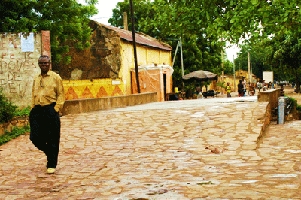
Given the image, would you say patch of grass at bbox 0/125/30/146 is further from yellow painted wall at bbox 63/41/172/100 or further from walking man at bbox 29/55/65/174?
yellow painted wall at bbox 63/41/172/100

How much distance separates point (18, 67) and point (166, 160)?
319 inches

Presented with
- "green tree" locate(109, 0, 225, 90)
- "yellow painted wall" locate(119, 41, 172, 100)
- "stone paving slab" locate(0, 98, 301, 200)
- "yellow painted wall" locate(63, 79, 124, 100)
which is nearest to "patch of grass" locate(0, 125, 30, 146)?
"stone paving slab" locate(0, 98, 301, 200)

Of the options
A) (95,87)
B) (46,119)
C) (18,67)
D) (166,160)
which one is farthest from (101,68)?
(46,119)

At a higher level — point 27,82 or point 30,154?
point 27,82

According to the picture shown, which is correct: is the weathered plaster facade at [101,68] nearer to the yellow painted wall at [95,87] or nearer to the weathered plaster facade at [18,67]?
the yellow painted wall at [95,87]

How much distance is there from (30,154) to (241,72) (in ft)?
257

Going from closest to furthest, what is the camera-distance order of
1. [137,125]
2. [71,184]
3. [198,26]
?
1. [71,184]
2. [137,125]
3. [198,26]

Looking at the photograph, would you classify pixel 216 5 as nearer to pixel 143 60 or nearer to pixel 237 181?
pixel 237 181

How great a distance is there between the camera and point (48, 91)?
5.80 meters

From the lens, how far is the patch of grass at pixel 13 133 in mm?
9273

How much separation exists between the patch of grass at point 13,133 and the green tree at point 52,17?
347 inches

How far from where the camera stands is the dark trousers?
5758 millimetres

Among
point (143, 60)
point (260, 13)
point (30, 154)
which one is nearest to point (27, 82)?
point (30, 154)

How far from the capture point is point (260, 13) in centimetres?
898
